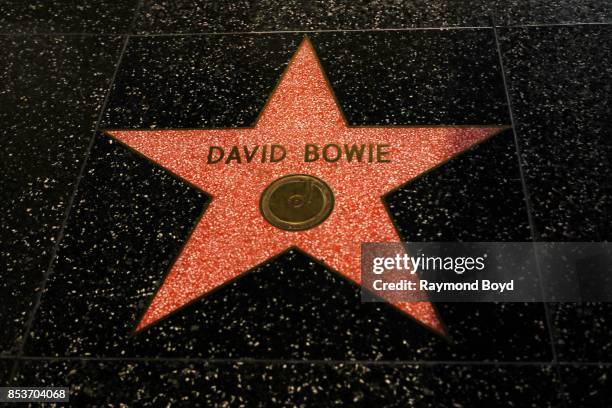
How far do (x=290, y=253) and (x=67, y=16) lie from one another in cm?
107

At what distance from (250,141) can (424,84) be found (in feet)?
1.51

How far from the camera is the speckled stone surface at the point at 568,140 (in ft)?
3.31

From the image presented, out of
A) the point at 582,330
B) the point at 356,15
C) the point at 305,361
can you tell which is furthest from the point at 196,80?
the point at 582,330

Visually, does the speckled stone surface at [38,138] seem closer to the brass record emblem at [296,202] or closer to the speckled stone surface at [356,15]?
the speckled stone surface at [356,15]

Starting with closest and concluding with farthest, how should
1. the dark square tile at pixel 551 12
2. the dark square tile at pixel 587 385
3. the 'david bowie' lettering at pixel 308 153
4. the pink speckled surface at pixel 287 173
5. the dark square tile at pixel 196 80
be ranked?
the dark square tile at pixel 587 385, the pink speckled surface at pixel 287 173, the 'david bowie' lettering at pixel 308 153, the dark square tile at pixel 196 80, the dark square tile at pixel 551 12

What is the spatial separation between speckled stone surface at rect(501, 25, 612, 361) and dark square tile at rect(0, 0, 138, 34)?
1.08 m

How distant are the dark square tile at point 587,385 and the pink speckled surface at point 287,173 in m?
0.23

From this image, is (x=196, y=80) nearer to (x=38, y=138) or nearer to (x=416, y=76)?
(x=38, y=138)

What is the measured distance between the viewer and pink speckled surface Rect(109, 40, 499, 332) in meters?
1.09

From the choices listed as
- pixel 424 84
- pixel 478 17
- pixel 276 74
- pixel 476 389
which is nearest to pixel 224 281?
pixel 476 389

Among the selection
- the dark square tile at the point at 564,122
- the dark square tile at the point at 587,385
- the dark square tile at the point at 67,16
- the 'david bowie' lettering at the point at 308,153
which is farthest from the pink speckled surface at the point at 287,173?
the dark square tile at the point at 67,16

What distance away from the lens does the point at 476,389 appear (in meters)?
0.95

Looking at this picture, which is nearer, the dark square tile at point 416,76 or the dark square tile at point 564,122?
the dark square tile at point 564,122

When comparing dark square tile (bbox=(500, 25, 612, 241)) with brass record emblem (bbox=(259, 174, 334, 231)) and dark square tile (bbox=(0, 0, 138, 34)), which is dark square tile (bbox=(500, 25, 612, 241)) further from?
dark square tile (bbox=(0, 0, 138, 34))
